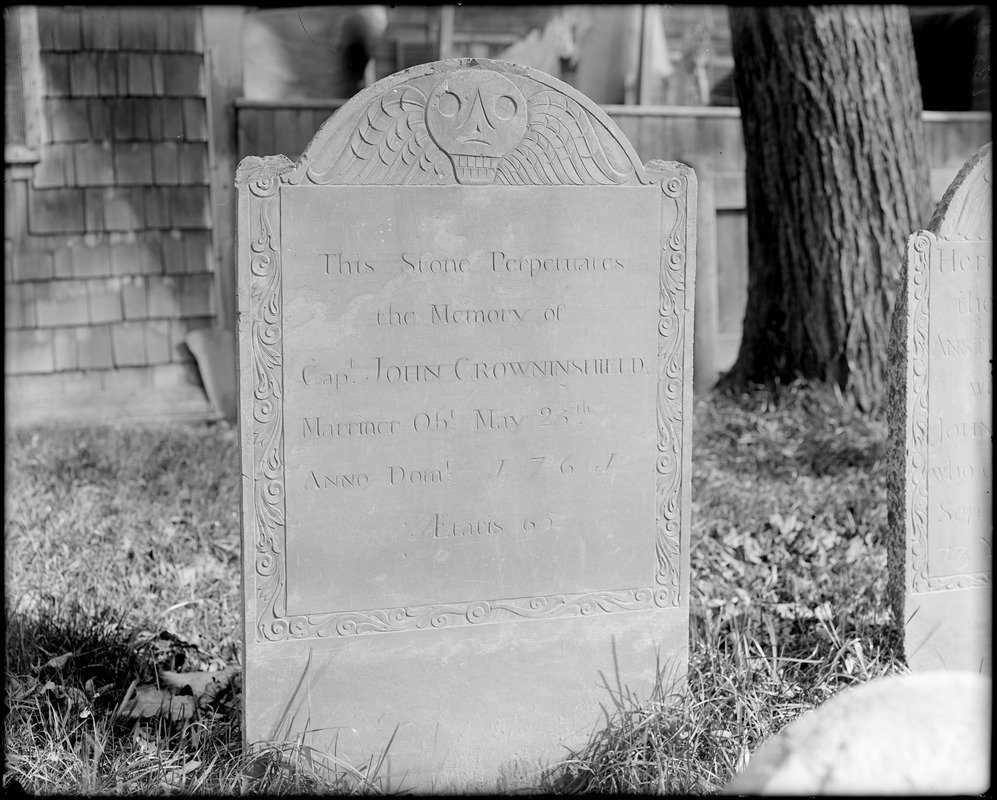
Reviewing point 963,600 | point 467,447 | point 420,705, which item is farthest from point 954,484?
point 420,705

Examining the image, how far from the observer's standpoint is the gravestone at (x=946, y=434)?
141 inches

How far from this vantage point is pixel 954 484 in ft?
12.2

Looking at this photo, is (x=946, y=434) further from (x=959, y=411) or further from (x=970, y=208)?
(x=970, y=208)

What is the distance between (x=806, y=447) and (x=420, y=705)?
11.4ft

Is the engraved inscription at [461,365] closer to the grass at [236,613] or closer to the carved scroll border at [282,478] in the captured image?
the carved scroll border at [282,478]

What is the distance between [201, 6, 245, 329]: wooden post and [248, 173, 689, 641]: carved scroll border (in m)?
4.99

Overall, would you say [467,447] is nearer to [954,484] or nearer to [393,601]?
[393,601]

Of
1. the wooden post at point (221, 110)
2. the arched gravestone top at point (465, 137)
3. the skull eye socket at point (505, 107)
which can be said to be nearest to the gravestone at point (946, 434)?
the arched gravestone top at point (465, 137)

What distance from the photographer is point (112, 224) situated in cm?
767

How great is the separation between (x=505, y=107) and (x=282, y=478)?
124 cm

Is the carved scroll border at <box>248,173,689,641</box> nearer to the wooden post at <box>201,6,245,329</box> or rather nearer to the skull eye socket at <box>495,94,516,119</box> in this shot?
the skull eye socket at <box>495,94,516,119</box>

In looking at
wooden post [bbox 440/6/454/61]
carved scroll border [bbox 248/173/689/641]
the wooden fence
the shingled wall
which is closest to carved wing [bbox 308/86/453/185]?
carved scroll border [bbox 248/173/689/641]

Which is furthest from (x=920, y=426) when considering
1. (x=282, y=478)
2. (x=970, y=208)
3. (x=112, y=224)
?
(x=112, y=224)

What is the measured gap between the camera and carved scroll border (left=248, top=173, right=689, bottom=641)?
2979mm
